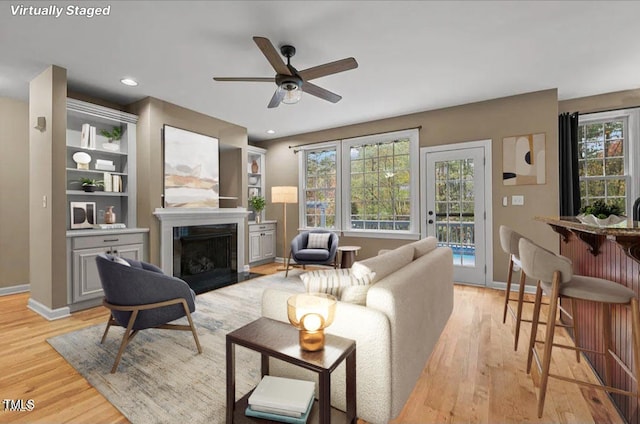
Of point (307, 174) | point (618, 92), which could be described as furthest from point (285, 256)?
point (618, 92)

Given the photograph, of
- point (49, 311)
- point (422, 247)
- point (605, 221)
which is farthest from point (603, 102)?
point (49, 311)

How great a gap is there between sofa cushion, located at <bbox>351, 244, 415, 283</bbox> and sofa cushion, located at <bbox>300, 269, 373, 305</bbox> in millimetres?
38

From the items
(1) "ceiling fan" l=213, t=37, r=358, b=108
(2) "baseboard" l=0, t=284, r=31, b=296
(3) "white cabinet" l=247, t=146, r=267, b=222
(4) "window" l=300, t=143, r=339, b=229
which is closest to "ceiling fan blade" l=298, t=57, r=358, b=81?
(1) "ceiling fan" l=213, t=37, r=358, b=108

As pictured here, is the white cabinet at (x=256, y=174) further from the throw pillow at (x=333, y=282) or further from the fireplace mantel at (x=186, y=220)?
the throw pillow at (x=333, y=282)

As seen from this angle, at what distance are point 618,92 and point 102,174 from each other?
6.99 m

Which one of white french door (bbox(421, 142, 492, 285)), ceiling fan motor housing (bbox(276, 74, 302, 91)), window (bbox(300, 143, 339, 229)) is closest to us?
ceiling fan motor housing (bbox(276, 74, 302, 91))

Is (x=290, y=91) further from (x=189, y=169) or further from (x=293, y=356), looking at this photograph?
(x=189, y=169)

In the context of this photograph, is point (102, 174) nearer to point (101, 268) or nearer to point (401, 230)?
point (101, 268)

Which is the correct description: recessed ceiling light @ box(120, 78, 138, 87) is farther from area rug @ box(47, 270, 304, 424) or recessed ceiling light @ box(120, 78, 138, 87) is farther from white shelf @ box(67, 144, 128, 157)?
area rug @ box(47, 270, 304, 424)

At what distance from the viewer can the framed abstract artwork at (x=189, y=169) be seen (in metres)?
4.18

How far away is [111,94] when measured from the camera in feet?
12.7

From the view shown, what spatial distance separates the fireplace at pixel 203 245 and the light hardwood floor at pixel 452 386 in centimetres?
147

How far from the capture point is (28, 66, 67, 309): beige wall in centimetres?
307

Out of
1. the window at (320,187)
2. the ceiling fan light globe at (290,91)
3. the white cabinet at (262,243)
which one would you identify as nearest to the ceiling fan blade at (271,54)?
the ceiling fan light globe at (290,91)
